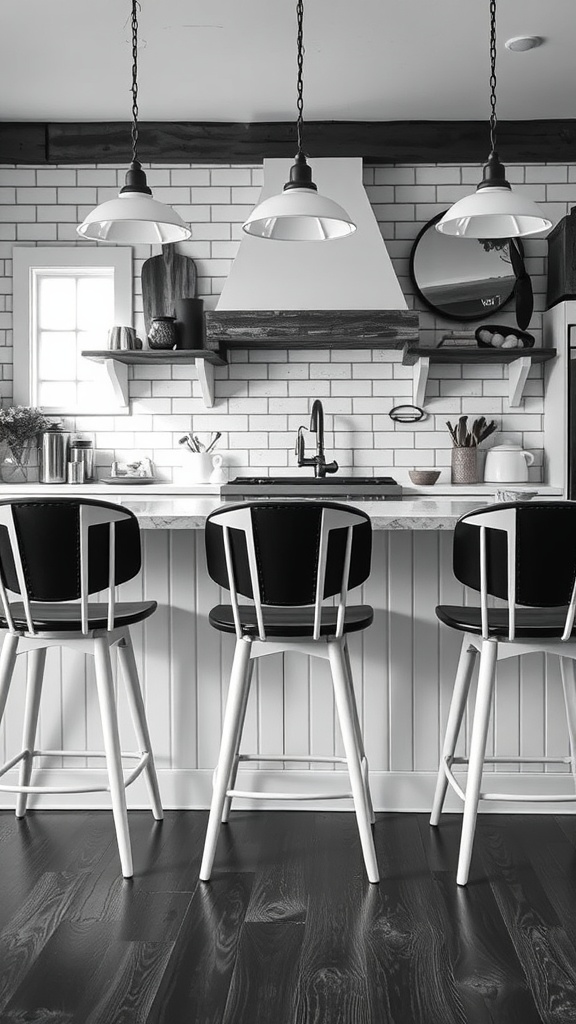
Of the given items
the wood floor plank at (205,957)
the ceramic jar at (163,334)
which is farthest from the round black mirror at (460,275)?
the wood floor plank at (205,957)

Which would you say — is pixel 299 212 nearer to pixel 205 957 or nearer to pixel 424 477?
pixel 205 957

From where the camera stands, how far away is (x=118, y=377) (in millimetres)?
5051

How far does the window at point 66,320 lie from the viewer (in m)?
5.18

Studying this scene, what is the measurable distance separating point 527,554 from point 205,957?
1.13 m

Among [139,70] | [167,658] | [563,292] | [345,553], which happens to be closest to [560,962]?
[345,553]

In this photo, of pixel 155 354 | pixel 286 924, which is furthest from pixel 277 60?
pixel 286 924

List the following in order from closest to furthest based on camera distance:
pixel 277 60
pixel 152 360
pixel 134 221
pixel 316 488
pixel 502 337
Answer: pixel 134 221
pixel 277 60
pixel 316 488
pixel 502 337
pixel 152 360

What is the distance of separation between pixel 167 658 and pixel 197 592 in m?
0.21

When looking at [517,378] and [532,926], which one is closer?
[532,926]

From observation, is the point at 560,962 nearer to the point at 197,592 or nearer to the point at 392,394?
the point at 197,592

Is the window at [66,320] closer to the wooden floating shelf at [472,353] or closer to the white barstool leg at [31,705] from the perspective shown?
the wooden floating shelf at [472,353]

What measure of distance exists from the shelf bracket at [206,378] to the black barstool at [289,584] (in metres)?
2.66

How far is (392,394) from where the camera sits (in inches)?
205

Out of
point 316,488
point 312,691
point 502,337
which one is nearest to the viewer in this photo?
point 312,691
